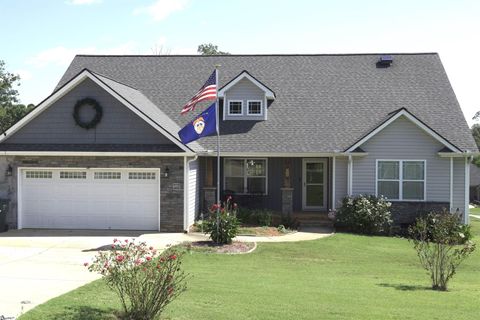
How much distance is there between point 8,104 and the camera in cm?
5697

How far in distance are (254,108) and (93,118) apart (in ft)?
24.7

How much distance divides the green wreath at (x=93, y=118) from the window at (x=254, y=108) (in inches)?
279

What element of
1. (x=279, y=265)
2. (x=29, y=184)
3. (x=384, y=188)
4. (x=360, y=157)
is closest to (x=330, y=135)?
(x=360, y=157)

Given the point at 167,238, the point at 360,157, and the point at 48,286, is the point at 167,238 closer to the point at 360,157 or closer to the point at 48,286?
the point at 48,286

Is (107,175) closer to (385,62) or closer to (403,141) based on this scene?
(403,141)

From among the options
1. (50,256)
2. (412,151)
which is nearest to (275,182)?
(412,151)

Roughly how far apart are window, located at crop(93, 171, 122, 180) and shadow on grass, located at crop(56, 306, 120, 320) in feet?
34.4

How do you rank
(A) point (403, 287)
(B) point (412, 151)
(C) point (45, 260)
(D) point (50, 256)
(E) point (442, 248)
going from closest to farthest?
(A) point (403, 287)
(E) point (442, 248)
(C) point (45, 260)
(D) point (50, 256)
(B) point (412, 151)

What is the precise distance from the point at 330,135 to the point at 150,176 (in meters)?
7.83

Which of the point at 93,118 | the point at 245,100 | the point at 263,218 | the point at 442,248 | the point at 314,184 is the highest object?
the point at 245,100

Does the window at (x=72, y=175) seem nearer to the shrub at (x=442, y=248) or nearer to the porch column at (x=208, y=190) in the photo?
the porch column at (x=208, y=190)

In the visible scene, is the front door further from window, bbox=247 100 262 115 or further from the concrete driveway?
the concrete driveway

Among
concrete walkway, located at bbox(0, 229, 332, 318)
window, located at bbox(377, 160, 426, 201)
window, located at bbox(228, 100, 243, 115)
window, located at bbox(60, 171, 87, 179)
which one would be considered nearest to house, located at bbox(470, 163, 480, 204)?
window, located at bbox(377, 160, 426, 201)

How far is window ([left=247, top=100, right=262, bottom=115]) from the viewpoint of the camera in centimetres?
2250
